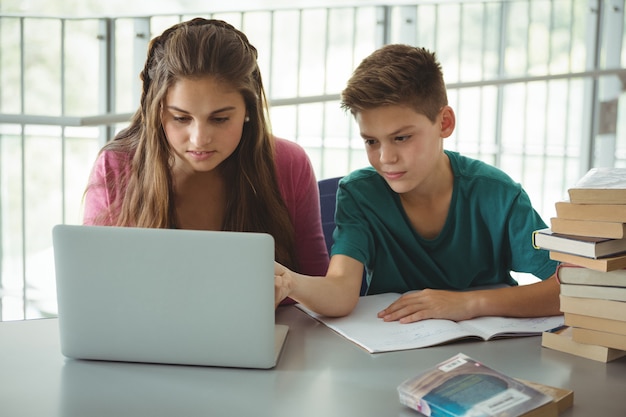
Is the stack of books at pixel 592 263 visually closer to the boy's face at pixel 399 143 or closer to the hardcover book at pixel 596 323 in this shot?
the hardcover book at pixel 596 323

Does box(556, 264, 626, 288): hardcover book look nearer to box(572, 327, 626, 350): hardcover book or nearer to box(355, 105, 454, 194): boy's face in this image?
box(572, 327, 626, 350): hardcover book

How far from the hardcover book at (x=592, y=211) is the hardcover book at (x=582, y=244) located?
31 millimetres

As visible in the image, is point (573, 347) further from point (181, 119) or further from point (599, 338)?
point (181, 119)

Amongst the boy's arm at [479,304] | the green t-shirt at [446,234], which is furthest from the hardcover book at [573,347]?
the green t-shirt at [446,234]

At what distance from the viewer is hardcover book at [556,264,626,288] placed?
1169mm

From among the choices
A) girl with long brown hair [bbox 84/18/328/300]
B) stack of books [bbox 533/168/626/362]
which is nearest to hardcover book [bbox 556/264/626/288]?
stack of books [bbox 533/168/626/362]

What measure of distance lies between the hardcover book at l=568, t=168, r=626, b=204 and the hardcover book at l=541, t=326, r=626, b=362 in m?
0.22

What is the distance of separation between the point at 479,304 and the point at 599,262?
10.9 inches

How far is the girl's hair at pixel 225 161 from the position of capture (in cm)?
152

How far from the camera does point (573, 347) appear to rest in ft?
3.98

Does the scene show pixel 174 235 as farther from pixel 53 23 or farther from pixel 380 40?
pixel 53 23

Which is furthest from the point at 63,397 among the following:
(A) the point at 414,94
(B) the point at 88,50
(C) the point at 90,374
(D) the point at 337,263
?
(B) the point at 88,50

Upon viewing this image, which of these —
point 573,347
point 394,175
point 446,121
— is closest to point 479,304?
point 573,347

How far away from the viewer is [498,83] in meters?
3.01
